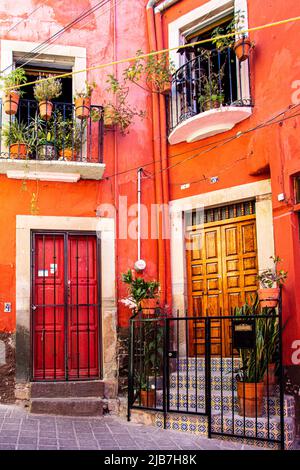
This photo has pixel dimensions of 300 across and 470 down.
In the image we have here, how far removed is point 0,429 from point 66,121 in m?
4.63

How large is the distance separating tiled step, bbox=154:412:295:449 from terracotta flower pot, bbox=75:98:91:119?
4442mm

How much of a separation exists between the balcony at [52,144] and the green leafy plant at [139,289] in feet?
5.69

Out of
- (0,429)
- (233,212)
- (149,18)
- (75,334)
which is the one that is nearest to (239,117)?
(233,212)

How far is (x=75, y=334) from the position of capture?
313 inches

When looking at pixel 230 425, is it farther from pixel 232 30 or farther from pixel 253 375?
pixel 232 30

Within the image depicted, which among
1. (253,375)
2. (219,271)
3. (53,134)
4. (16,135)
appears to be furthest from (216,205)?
(16,135)

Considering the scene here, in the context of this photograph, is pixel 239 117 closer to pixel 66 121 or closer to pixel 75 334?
pixel 66 121

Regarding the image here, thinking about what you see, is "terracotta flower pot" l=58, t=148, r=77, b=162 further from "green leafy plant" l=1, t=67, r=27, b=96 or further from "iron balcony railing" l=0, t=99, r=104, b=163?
"green leafy plant" l=1, t=67, r=27, b=96

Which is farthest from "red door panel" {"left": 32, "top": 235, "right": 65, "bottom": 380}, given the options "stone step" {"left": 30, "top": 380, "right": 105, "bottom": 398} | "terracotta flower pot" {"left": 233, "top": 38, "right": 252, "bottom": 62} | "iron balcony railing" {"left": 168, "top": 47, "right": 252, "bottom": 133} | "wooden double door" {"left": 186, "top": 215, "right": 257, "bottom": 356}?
"terracotta flower pot" {"left": 233, "top": 38, "right": 252, "bottom": 62}

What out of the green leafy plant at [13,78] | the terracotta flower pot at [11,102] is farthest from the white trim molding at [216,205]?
the green leafy plant at [13,78]

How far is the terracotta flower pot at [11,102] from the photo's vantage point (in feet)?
25.7

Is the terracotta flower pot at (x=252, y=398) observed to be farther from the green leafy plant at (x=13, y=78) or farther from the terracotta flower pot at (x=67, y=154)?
the green leafy plant at (x=13, y=78)

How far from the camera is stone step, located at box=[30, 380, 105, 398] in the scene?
739 centimetres

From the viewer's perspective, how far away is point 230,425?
6.11 meters
